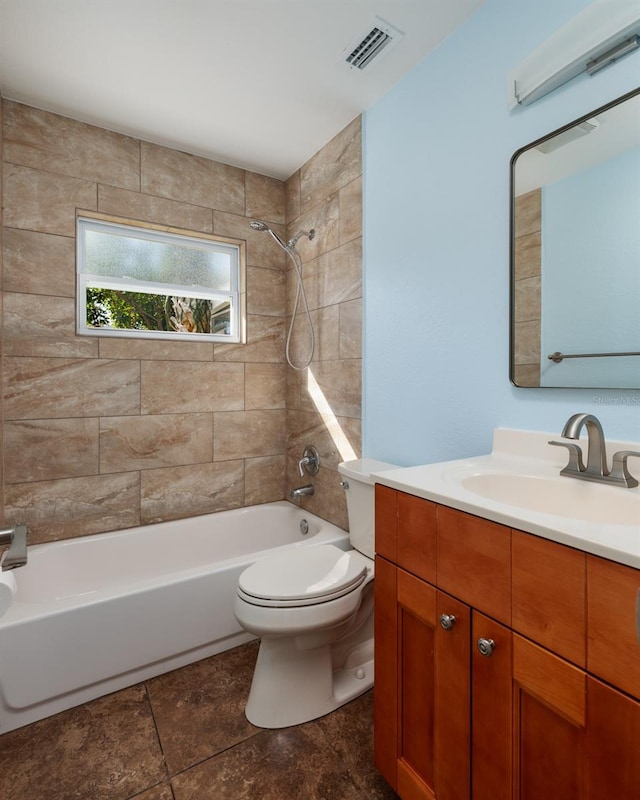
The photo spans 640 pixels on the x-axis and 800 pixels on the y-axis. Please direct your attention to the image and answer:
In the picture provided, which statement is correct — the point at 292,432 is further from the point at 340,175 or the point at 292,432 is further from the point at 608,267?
the point at 608,267

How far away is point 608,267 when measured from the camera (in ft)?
3.79

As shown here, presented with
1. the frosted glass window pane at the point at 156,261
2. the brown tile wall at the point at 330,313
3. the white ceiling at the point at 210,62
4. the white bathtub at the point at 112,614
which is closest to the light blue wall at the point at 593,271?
→ the white ceiling at the point at 210,62

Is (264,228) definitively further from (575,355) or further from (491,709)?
(491,709)

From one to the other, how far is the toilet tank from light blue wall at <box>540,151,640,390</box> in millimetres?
809

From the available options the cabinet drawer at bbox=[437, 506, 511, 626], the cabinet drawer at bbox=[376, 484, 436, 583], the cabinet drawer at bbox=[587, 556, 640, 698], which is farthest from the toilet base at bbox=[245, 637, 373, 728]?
the cabinet drawer at bbox=[587, 556, 640, 698]

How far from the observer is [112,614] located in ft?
5.30

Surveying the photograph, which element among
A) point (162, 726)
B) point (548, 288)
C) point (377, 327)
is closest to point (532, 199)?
point (548, 288)

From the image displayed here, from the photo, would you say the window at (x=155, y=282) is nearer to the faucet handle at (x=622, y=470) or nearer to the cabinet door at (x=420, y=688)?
the cabinet door at (x=420, y=688)

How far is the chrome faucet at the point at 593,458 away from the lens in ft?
3.35

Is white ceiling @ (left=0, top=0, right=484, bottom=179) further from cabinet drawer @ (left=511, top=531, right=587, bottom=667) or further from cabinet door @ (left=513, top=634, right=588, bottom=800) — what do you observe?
cabinet door @ (left=513, top=634, right=588, bottom=800)

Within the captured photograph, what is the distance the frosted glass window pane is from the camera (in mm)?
2297

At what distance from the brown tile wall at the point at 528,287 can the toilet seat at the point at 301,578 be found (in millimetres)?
906

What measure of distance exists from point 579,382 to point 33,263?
240 centimetres

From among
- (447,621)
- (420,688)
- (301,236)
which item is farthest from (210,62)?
(420,688)
